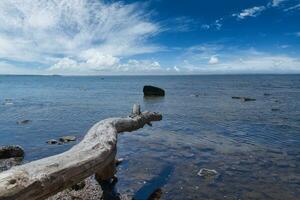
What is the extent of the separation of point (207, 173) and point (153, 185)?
272cm

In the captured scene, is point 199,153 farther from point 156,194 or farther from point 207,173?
point 156,194

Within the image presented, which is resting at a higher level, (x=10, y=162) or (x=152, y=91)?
(x=10, y=162)

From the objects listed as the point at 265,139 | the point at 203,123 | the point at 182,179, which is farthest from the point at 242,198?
the point at 203,123

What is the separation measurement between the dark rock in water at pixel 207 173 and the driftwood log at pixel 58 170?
4681mm

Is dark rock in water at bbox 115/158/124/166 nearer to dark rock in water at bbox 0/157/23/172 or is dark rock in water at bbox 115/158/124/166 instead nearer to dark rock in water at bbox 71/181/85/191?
dark rock in water at bbox 71/181/85/191

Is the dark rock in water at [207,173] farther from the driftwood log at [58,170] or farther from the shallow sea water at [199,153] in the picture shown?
the driftwood log at [58,170]

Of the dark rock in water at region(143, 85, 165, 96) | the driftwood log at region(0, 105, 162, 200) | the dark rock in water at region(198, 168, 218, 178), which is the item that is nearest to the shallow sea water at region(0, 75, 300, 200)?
the dark rock in water at region(198, 168, 218, 178)

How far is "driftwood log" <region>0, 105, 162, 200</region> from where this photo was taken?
555 centimetres

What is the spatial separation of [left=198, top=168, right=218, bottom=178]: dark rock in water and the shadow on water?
54.0 inches

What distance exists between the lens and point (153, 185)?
1190cm

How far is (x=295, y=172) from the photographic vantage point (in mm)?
13500

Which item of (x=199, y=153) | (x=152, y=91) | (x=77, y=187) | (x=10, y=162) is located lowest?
(x=199, y=153)

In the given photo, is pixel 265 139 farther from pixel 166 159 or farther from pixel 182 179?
pixel 182 179

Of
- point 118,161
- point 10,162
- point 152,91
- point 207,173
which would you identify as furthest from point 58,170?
point 152,91
